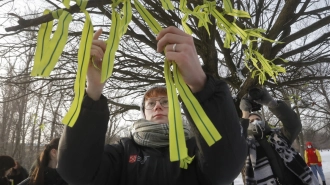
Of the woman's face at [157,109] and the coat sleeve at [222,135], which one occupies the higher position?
the woman's face at [157,109]

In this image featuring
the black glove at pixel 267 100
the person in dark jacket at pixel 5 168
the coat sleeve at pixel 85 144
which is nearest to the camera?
the coat sleeve at pixel 85 144

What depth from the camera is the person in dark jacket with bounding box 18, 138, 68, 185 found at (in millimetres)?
2482

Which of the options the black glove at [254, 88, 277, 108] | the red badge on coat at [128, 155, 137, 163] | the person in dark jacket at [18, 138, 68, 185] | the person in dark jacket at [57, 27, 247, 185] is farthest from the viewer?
the person in dark jacket at [18, 138, 68, 185]

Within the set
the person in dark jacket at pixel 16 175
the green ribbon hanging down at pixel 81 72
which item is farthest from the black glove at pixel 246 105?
the person in dark jacket at pixel 16 175

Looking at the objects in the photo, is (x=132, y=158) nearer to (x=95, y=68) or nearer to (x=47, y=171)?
(x=95, y=68)

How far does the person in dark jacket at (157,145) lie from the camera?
832mm

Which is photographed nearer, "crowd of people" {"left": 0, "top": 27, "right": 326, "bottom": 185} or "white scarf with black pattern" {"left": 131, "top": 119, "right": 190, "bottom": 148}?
"crowd of people" {"left": 0, "top": 27, "right": 326, "bottom": 185}

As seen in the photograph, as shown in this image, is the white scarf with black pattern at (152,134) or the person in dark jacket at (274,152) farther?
the person in dark jacket at (274,152)

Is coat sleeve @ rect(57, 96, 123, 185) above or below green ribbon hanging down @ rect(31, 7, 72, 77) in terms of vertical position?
below

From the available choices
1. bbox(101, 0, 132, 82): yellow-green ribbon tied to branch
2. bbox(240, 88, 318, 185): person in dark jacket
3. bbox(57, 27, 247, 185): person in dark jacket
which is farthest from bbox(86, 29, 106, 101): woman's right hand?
bbox(240, 88, 318, 185): person in dark jacket

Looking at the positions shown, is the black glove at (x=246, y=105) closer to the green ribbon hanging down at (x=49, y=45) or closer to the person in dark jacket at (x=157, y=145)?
the person in dark jacket at (x=157, y=145)

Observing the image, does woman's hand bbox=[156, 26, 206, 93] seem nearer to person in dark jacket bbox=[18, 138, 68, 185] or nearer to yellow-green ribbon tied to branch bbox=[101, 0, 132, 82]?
yellow-green ribbon tied to branch bbox=[101, 0, 132, 82]

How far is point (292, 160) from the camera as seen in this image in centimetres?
220

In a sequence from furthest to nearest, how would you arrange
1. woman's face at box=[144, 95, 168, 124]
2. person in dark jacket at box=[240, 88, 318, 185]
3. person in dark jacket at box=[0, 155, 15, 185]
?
person in dark jacket at box=[0, 155, 15, 185] → person in dark jacket at box=[240, 88, 318, 185] → woman's face at box=[144, 95, 168, 124]
